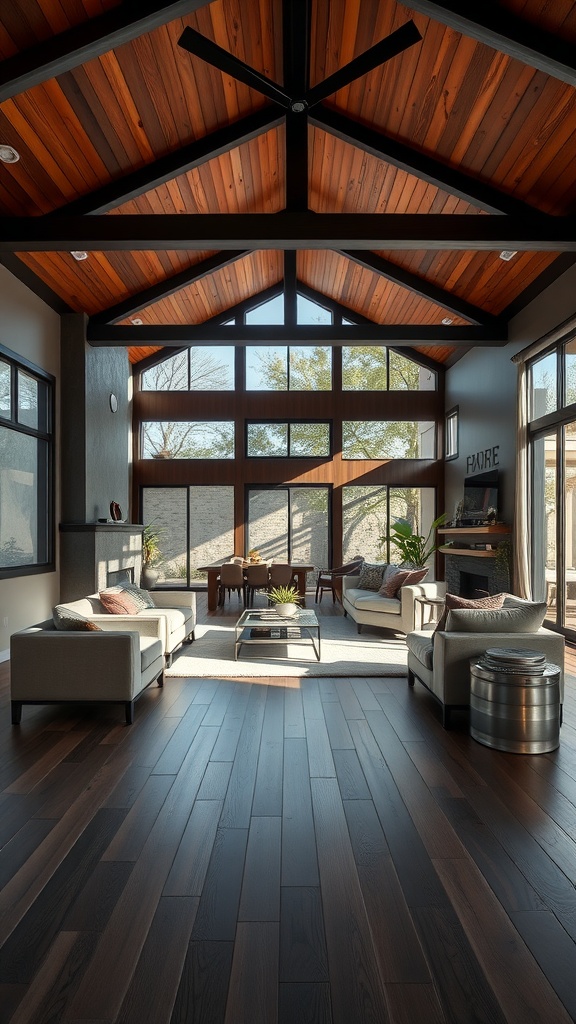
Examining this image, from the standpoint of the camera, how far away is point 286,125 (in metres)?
5.89

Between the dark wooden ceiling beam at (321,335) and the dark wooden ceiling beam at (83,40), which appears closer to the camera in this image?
the dark wooden ceiling beam at (83,40)

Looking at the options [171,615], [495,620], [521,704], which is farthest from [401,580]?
[521,704]

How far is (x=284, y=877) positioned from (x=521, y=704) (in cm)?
183

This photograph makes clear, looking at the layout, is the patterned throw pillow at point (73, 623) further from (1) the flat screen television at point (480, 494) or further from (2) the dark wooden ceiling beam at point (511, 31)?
(1) the flat screen television at point (480, 494)

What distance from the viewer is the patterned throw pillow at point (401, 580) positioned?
7.28 meters

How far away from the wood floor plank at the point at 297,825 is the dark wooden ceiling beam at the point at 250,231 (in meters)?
4.24

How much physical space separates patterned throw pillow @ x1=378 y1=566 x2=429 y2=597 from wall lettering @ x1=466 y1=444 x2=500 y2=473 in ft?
8.01

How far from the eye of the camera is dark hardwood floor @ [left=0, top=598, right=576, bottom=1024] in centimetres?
165

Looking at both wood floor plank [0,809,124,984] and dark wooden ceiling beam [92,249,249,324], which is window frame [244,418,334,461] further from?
wood floor plank [0,809,124,984]

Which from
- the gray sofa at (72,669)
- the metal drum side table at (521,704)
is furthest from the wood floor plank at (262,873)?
the gray sofa at (72,669)

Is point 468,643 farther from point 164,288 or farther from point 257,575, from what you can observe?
point 164,288

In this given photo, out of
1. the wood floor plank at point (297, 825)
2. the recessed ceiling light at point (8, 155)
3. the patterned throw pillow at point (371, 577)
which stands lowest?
the wood floor plank at point (297, 825)

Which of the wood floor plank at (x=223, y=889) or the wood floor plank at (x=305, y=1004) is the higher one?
the wood floor plank at (x=305, y=1004)

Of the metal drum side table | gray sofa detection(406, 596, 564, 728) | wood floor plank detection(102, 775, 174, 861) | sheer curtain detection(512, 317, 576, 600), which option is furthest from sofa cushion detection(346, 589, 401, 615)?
wood floor plank detection(102, 775, 174, 861)
